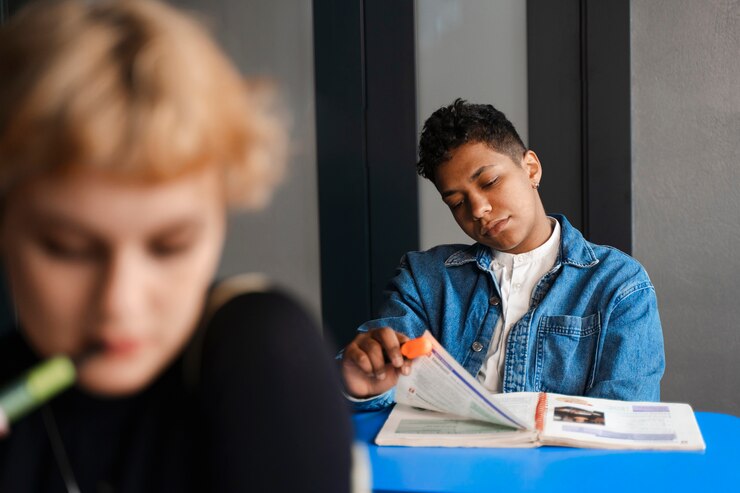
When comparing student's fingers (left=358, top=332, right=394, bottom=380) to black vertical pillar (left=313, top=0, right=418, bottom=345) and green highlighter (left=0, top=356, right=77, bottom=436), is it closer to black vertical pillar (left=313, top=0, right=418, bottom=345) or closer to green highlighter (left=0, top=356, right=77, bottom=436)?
green highlighter (left=0, top=356, right=77, bottom=436)

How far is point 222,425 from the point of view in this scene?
17.1 inches

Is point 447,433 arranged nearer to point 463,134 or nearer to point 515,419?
point 515,419

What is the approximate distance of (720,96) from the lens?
223 centimetres

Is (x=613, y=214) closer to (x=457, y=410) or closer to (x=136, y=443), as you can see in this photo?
(x=457, y=410)

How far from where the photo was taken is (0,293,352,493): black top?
0.43 meters

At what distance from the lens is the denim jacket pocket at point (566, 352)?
1611 mm

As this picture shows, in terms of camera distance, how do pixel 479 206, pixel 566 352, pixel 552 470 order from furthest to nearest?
1. pixel 479 206
2. pixel 566 352
3. pixel 552 470

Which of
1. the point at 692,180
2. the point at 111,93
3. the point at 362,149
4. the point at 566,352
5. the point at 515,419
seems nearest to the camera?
the point at 111,93

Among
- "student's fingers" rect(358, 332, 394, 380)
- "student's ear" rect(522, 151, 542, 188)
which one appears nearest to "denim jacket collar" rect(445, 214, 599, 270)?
"student's ear" rect(522, 151, 542, 188)

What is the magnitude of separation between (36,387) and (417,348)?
2.80ft

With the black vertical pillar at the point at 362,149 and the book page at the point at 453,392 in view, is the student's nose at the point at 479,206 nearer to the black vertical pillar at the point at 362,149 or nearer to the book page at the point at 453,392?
the book page at the point at 453,392

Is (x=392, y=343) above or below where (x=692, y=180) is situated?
below

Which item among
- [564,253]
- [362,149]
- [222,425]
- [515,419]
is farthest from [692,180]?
[222,425]

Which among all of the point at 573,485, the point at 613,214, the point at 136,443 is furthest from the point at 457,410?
the point at 613,214
